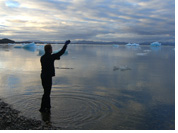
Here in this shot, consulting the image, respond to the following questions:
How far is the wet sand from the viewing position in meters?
4.82

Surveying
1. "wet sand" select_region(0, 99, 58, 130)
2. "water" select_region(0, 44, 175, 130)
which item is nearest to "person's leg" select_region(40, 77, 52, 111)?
"water" select_region(0, 44, 175, 130)

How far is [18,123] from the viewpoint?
5.05 meters

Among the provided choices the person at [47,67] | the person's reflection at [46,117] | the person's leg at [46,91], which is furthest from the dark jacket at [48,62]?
the person's reflection at [46,117]

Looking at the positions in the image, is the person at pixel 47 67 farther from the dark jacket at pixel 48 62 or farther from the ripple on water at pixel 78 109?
the ripple on water at pixel 78 109

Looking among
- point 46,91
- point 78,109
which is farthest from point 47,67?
point 78,109

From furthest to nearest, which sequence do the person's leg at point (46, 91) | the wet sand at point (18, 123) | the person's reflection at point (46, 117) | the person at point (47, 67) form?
the person's leg at point (46, 91) < the person at point (47, 67) < the person's reflection at point (46, 117) < the wet sand at point (18, 123)

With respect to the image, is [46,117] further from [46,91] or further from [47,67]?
[47,67]

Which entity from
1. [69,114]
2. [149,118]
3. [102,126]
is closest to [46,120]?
[69,114]

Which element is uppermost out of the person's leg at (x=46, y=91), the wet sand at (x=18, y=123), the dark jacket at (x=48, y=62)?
the dark jacket at (x=48, y=62)

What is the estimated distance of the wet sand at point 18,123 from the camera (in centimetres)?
482

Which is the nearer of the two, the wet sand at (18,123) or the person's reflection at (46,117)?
the wet sand at (18,123)

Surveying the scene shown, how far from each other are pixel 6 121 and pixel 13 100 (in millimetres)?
2035

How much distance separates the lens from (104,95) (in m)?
7.95

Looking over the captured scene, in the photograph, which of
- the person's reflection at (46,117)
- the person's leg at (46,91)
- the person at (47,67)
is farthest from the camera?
the person's leg at (46,91)
